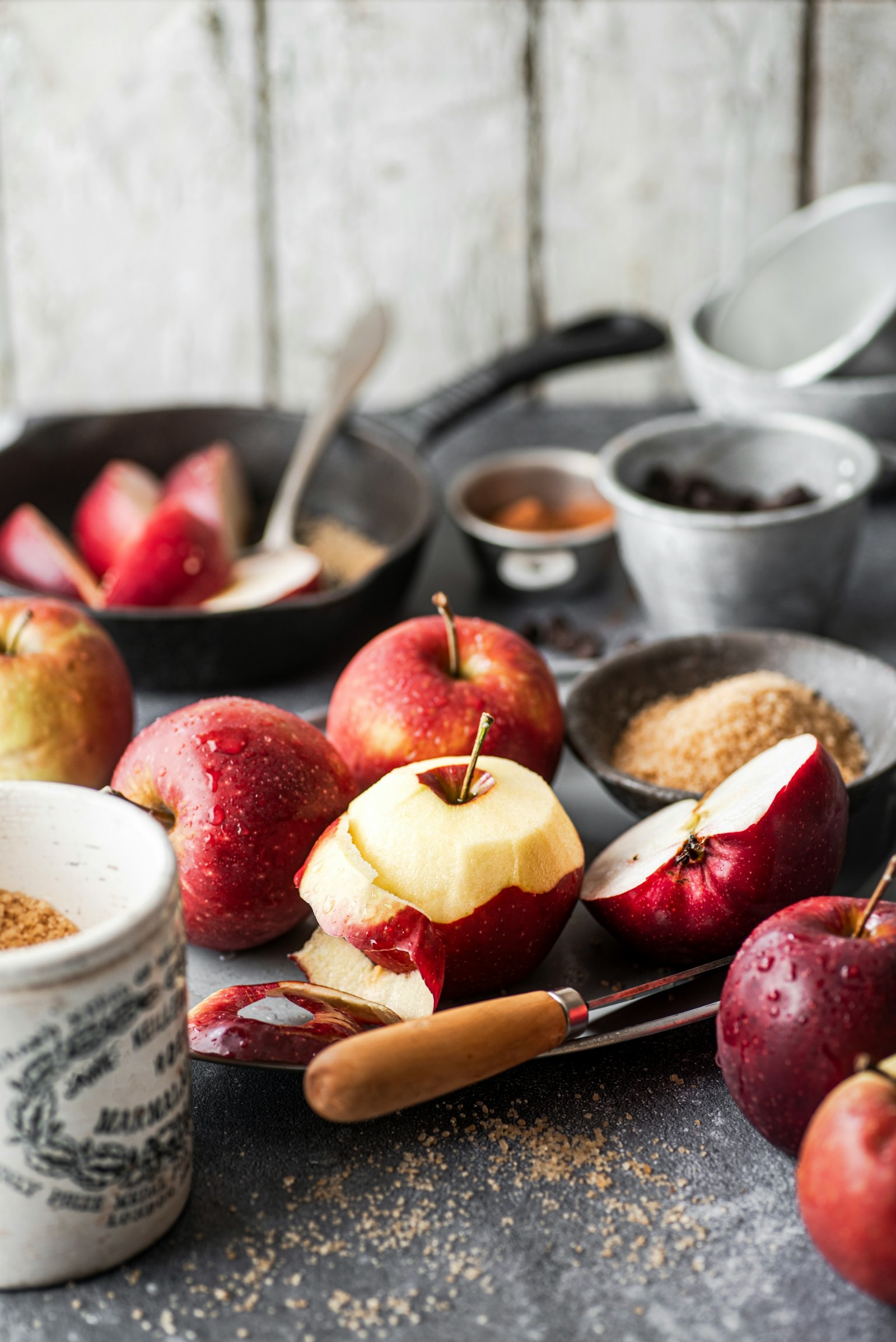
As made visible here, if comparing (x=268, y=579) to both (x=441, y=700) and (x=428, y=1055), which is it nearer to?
(x=441, y=700)

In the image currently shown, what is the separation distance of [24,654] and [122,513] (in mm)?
397

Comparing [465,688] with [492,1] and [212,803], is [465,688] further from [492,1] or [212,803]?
[492,1]

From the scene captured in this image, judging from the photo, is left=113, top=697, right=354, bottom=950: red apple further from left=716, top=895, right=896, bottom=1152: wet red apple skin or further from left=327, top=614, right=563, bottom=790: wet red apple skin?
left=716, top=895, right=896, bottom=1152: wet red apple skin

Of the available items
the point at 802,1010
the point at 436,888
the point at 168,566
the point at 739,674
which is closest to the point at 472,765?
the point at 436,888

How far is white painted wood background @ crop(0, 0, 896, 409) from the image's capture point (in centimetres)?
152

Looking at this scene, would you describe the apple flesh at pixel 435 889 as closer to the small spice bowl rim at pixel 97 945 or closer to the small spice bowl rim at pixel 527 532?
the small spice bowl rim at pixel 97 945

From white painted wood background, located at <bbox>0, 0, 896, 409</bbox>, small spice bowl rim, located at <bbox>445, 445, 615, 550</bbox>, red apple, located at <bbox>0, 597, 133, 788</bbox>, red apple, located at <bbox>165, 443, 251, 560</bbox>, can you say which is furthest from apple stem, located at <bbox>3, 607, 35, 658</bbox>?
white painted wood background, located at <bbox>0, 0, 896, 409</bbox>

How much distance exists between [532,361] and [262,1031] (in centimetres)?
88

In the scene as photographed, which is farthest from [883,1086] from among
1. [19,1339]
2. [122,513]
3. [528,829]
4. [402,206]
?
[402,206]

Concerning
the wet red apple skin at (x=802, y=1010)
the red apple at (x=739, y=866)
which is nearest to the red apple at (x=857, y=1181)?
the wet red apple skin at (x=802, y=1010)

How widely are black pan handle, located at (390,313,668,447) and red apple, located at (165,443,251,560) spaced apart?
0.16 metres

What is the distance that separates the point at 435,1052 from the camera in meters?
0.53

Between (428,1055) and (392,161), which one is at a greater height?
(392,161)

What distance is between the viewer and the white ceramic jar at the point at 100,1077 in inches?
19.0
